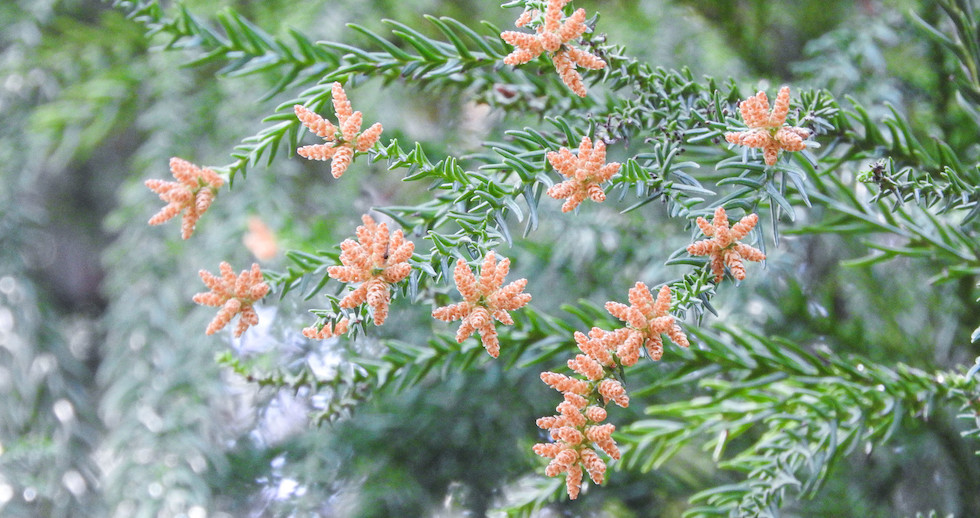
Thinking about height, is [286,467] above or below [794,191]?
below

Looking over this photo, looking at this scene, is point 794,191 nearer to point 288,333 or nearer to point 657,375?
point 657,375

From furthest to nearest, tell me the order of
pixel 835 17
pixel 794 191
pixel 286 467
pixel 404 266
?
1. pixel 835 17
2. pixel 286 467
3. pixel 794 191
4. pixel 404 266

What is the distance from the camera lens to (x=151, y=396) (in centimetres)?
76

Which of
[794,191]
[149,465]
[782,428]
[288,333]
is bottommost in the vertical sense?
[149,465]

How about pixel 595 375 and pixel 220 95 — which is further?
pixel 220 95

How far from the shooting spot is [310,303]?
66 centimetres

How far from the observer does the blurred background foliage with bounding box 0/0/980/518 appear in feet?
1.99

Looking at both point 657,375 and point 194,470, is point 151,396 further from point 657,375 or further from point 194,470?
point 657,375

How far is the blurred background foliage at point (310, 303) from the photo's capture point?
607mm

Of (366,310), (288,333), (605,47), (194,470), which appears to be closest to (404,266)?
(366,310)

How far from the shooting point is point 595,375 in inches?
10.4

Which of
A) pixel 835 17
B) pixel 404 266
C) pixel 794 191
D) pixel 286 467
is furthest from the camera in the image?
pixel 835 17

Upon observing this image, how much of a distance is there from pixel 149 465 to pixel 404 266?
59 centimetres

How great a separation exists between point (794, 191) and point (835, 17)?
582 mm
